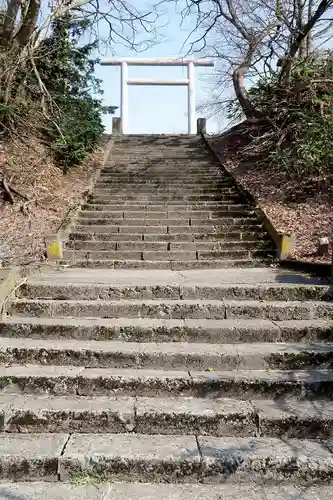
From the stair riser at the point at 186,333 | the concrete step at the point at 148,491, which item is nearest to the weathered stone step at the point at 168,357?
the stair riser at the point at 186,333

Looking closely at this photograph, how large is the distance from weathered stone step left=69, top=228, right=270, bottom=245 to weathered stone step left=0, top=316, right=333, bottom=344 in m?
3.06

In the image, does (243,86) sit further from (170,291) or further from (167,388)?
(167,388)

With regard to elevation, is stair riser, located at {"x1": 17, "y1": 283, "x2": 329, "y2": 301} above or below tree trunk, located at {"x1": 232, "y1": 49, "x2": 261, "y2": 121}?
below

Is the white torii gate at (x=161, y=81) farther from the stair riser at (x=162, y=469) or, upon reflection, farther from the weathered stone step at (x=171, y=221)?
the stair riser at (x=162, y=469)

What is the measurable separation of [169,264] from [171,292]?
151 centimetres

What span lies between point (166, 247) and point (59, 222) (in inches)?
74.9

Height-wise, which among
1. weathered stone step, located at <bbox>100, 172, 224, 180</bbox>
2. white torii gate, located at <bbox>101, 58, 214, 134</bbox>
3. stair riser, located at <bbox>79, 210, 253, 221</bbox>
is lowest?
stair riser, located at <bbox>79, 210, 253, 221</bbox>

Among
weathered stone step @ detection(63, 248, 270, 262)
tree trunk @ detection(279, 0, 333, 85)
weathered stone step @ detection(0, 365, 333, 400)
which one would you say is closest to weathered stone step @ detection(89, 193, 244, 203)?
weathered stone step @ detection(63, 248, 270, 262)

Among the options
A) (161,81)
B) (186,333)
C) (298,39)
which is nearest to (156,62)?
(161,81)

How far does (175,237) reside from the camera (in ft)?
22.4

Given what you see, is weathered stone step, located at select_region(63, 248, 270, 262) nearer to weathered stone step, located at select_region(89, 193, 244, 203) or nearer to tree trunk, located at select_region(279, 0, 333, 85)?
weathered stone step, located at select_region(89, 193, 244, 203)

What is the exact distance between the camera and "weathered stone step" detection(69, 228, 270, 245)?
6.80 metres

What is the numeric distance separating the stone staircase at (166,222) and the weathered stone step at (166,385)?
2.80 meters

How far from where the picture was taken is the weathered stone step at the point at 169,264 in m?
5.88
